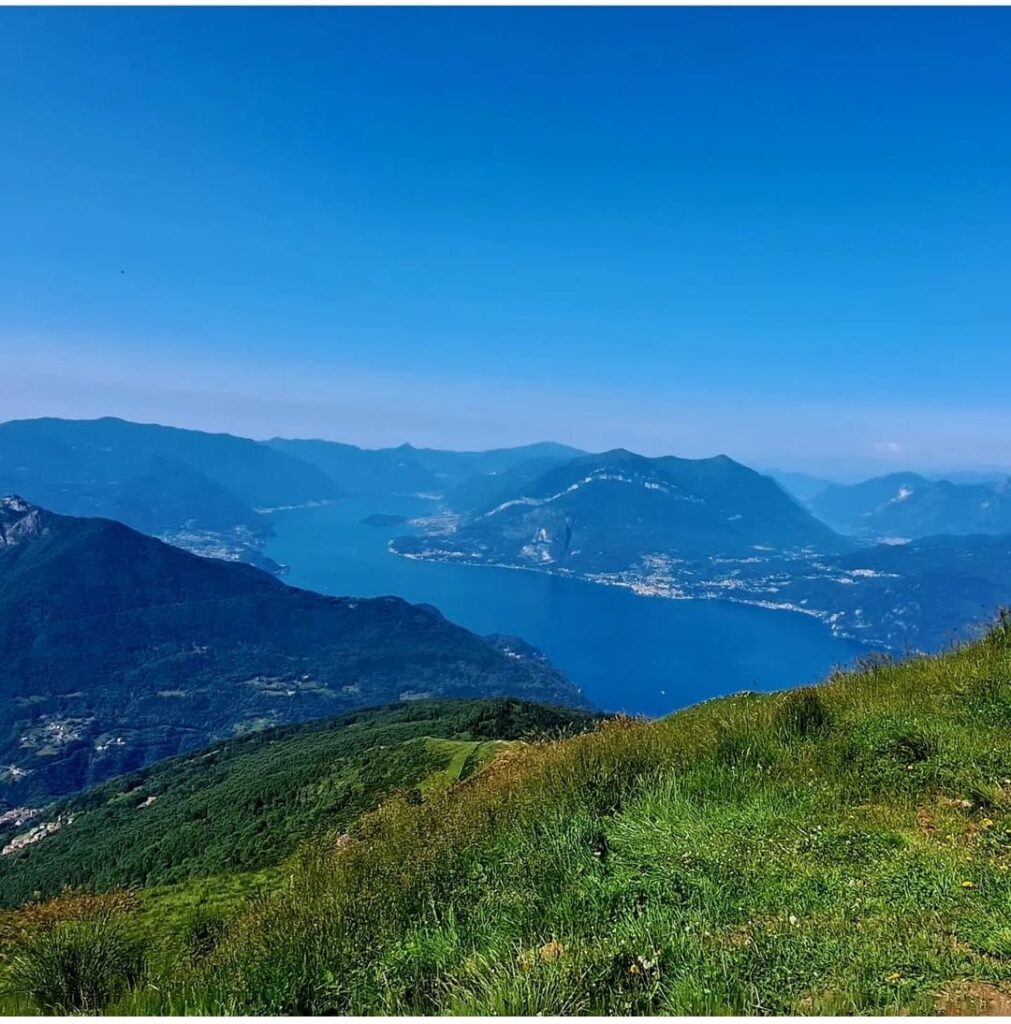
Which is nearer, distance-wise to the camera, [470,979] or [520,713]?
[470,979]

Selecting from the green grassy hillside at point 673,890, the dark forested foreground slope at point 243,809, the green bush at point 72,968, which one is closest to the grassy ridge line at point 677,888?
the green grassy hillside at point 673,890

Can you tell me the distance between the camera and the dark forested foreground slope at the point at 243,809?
16.3 m

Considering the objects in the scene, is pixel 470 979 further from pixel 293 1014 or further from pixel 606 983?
pixel 293 1014

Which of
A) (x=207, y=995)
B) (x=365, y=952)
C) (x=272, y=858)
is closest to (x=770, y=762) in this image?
(x=365, y=952)

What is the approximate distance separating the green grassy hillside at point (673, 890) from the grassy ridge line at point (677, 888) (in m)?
0.02

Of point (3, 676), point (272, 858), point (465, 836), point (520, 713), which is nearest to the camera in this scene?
point (465, 836)

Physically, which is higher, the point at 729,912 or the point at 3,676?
the point at 729,912

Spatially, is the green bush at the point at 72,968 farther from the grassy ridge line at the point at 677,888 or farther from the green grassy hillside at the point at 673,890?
the grassy ridge line at the point at 677,888

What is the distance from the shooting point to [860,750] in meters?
Answer: 6.69

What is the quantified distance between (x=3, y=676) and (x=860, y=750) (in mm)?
233468

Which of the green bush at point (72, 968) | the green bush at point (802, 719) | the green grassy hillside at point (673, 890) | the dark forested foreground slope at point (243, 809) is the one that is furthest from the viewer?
the dark forested foreground slope at point (243, 809)

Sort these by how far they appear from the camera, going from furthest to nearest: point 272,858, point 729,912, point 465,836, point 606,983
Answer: point 272,858 < point 465,836 < point 729,912 < point 606,983

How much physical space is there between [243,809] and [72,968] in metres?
27.3

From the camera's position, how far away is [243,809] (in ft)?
93.1
